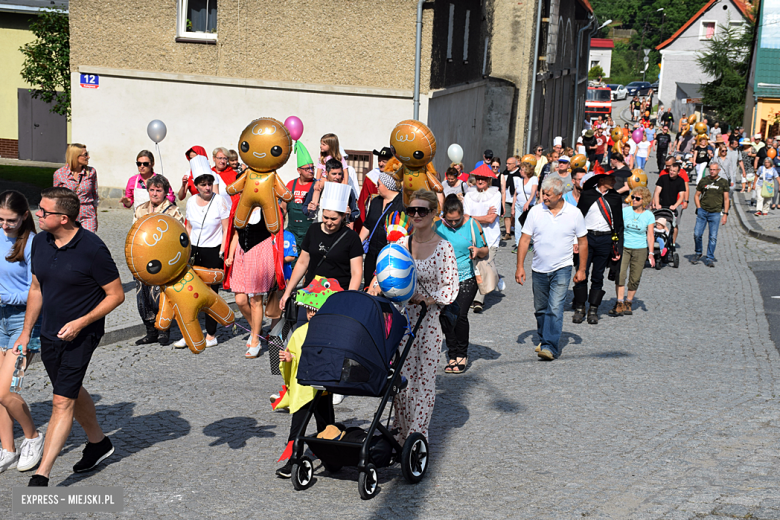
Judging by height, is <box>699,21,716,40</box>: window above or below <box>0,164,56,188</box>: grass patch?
above

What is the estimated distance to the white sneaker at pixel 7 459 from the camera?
18.9 ft

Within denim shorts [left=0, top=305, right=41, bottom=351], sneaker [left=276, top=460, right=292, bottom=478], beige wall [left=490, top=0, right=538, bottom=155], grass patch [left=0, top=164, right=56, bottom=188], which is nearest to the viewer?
sneaker [left=276, top=460, right=292, bottom=478]

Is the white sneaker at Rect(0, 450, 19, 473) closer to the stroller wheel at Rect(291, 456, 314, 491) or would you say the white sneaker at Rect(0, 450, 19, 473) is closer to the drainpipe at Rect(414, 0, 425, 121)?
the stroller wheel at Rect(291, 456, 314, 491)

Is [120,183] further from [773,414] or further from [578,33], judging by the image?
[578,33]

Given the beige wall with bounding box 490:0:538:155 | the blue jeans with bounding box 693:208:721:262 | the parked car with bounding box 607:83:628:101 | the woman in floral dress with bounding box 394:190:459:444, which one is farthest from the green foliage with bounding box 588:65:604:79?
the woman in floral dress with bounding box 394:190:459:444

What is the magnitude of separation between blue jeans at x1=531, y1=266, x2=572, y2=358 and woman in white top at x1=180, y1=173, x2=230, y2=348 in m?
3.42

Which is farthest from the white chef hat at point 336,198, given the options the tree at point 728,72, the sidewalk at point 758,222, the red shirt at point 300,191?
the tree at point 728,72

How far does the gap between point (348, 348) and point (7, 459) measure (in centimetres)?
260

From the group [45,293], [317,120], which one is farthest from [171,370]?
[317,120]

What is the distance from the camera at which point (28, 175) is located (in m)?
24.6

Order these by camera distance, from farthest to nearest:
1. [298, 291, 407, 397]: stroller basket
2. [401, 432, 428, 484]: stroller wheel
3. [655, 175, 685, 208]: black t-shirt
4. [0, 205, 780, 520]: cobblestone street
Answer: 1. [655, 175, 685, 208]: black t-shirt
2. [401, 432, 428, 484]: stroller wheel
3. [0, 205, 780, 520]: cobblestone street
4. [298, 291, 407, 397]: stroller basket

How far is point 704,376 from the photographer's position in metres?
8.45

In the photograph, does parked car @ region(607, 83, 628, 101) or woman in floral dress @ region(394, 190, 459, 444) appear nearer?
woman in floral dress @ region(394, 190, 459, 444)

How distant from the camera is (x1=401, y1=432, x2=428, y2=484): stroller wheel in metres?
5.53
